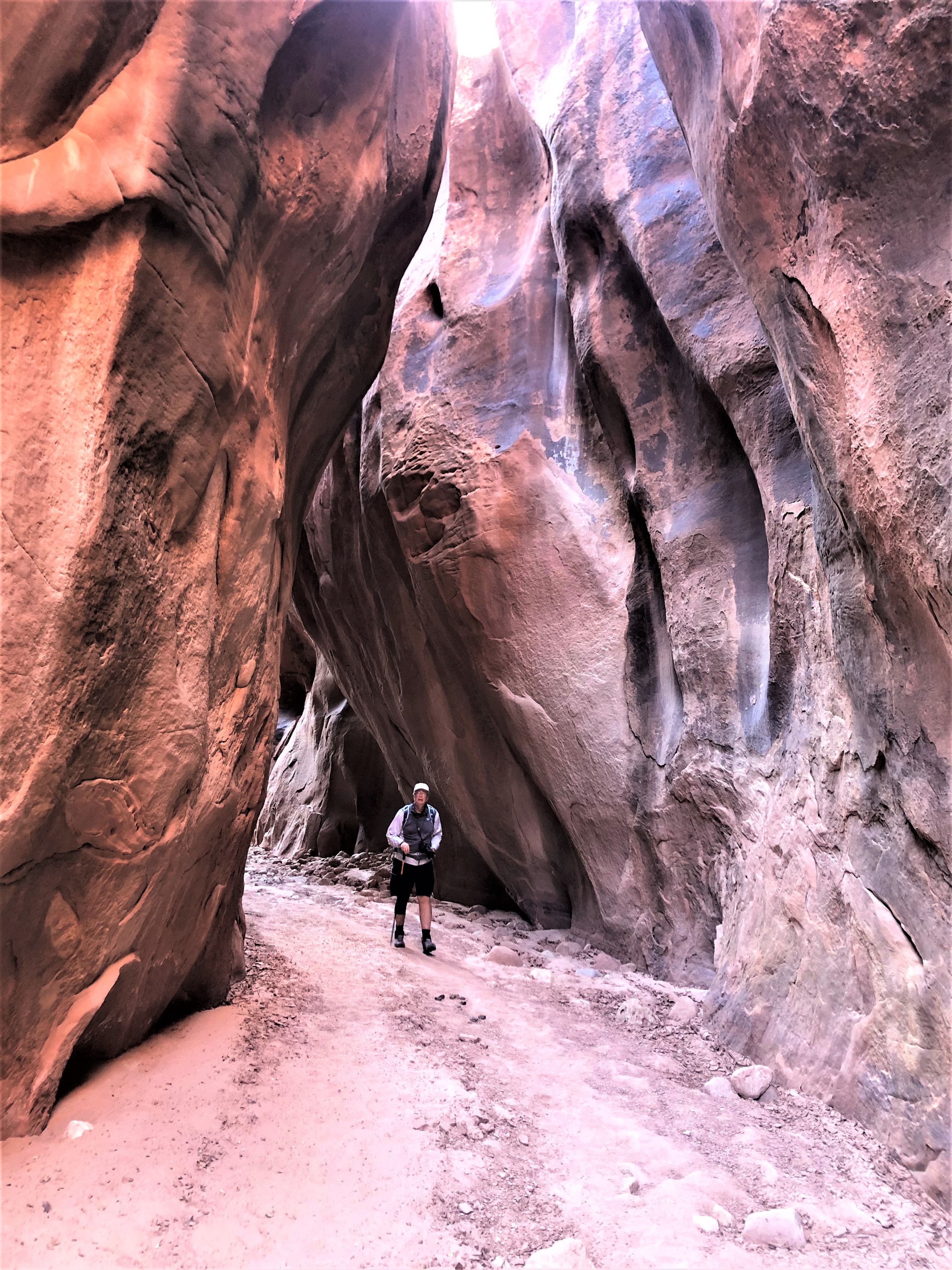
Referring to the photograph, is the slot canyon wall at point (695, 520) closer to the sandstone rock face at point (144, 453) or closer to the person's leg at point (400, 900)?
the person's leg at point (400, 900)

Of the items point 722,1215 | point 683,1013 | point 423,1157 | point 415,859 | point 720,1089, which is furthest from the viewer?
point 415,859

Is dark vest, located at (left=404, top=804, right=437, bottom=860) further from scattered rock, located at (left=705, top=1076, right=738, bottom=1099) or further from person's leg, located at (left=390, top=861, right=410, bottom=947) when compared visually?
scattered rock, located at (left=705, top=1076, right=738, bottom=1099)

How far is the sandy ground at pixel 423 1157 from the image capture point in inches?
84.8

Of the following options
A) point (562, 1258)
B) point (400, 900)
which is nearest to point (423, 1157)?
point (562, 1258)

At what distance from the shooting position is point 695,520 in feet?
18.9

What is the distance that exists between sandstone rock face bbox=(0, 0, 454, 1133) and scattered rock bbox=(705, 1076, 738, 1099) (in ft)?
7.62

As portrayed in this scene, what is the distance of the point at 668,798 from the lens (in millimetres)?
5555

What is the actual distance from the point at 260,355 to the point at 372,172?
1.32 meters

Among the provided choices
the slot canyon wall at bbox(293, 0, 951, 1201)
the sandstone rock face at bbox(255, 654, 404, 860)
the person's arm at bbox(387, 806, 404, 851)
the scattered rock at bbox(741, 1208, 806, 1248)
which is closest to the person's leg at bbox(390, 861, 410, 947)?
the person's arm at bbox(387, 806, 404, 851)

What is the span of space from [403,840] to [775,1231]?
3.70 metres

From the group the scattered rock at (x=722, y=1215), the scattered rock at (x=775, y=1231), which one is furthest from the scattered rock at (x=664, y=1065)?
the scattered rock at (x=775, y=1231)

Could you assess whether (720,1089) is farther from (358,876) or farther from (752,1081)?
(358,876)

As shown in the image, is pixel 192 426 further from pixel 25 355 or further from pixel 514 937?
pixel 514 937

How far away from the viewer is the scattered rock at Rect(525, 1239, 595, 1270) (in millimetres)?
2047
